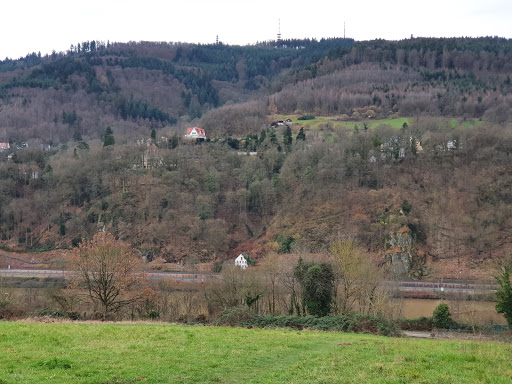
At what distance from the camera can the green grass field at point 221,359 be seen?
572 inches

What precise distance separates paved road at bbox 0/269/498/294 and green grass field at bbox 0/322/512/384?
106ft

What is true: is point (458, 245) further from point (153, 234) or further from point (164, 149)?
point (164, 149)

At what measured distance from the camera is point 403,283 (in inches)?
2530

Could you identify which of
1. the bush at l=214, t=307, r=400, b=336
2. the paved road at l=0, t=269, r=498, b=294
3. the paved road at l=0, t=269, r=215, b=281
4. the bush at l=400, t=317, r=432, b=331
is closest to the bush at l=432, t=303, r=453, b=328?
the bush at l=400, t=317, r=432, b=331

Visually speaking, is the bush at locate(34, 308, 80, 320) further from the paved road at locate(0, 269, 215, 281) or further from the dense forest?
the dense forest

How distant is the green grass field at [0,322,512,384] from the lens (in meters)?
14.5

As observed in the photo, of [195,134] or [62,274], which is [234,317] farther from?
[195,134]

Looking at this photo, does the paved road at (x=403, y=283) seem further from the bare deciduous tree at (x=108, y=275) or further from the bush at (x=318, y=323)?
the bush at (x=318, y=323)

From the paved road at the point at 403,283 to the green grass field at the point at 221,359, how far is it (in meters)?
32.4

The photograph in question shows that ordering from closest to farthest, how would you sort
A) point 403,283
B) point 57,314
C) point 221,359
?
point 221,359
point 57,314
point 403,283

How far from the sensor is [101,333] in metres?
21.1

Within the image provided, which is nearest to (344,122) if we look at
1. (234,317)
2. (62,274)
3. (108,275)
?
(62,274)

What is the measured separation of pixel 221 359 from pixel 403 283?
50375 millimetres

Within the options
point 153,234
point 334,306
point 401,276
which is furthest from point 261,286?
point 153,234
